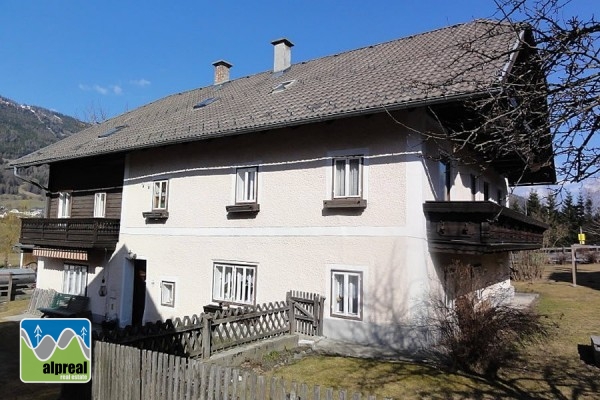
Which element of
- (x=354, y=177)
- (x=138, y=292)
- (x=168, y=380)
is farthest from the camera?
(x=138, y=292)

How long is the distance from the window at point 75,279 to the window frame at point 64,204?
2247mm

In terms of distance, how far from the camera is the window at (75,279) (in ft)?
60.8

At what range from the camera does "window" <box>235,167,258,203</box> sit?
44.8 feet

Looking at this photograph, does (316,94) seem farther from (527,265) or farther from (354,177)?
(527,265)

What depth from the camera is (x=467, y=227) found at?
10.3 meters

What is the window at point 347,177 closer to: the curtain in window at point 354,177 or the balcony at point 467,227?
the curtain in window at point 354,177

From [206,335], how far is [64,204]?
45.9ft

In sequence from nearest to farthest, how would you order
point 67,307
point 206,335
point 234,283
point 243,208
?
point 206,335 → point 243,208 → point 234,283 → point 67,307

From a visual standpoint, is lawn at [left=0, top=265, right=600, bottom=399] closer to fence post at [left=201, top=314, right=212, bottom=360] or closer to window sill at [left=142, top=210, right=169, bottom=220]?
fence post at [left=201, top=314, right=212, bottom=360]

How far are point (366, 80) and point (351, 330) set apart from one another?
6830 mm

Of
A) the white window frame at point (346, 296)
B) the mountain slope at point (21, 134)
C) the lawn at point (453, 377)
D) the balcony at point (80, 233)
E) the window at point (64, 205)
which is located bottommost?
the lawn at point (453, 377)

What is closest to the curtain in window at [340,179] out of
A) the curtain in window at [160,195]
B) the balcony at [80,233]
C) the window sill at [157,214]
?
the window sill at [157,214]

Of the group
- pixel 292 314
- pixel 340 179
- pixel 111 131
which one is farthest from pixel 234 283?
pixel 111 131

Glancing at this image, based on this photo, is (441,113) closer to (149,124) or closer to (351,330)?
(351,330)
